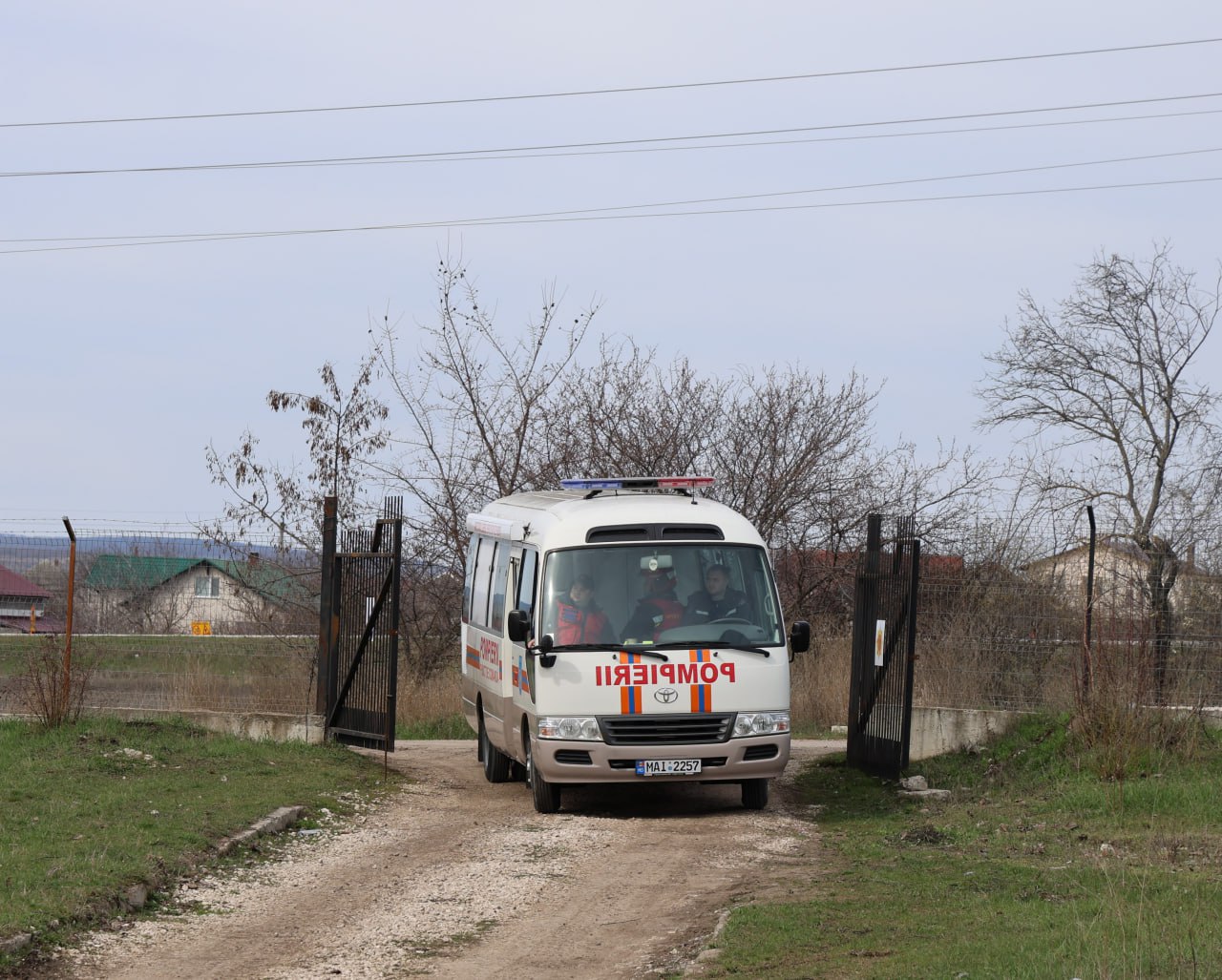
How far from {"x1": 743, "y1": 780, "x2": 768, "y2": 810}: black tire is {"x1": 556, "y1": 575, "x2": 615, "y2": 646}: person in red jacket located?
1.88m

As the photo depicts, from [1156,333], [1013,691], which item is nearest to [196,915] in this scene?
[1013,691]

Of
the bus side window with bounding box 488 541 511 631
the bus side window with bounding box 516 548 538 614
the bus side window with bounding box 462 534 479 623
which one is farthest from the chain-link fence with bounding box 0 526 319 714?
the bus side window with bounding box 516 548 538 614

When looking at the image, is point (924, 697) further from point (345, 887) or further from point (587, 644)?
point (345, 887)

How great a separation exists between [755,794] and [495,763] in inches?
131

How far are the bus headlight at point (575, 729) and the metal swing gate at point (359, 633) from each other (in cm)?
326

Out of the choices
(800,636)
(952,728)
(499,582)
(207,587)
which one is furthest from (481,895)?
(207,587)

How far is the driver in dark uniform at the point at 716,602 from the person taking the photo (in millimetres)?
13555

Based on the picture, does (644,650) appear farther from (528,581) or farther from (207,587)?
(207,587)

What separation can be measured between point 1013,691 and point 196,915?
9.95 m

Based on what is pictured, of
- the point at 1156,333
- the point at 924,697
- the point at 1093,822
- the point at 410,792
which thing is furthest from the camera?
the point at 1156,333

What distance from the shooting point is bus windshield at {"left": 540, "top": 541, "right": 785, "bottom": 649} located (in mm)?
13430

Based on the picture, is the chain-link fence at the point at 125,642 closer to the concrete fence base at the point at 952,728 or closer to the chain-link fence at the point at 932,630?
→ the chain-link fence at the point at 932,630

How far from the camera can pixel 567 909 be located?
927 centimetres

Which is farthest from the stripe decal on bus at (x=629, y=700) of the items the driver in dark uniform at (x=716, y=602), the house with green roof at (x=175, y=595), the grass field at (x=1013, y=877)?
the house with green roof at (x=175, y=595)
